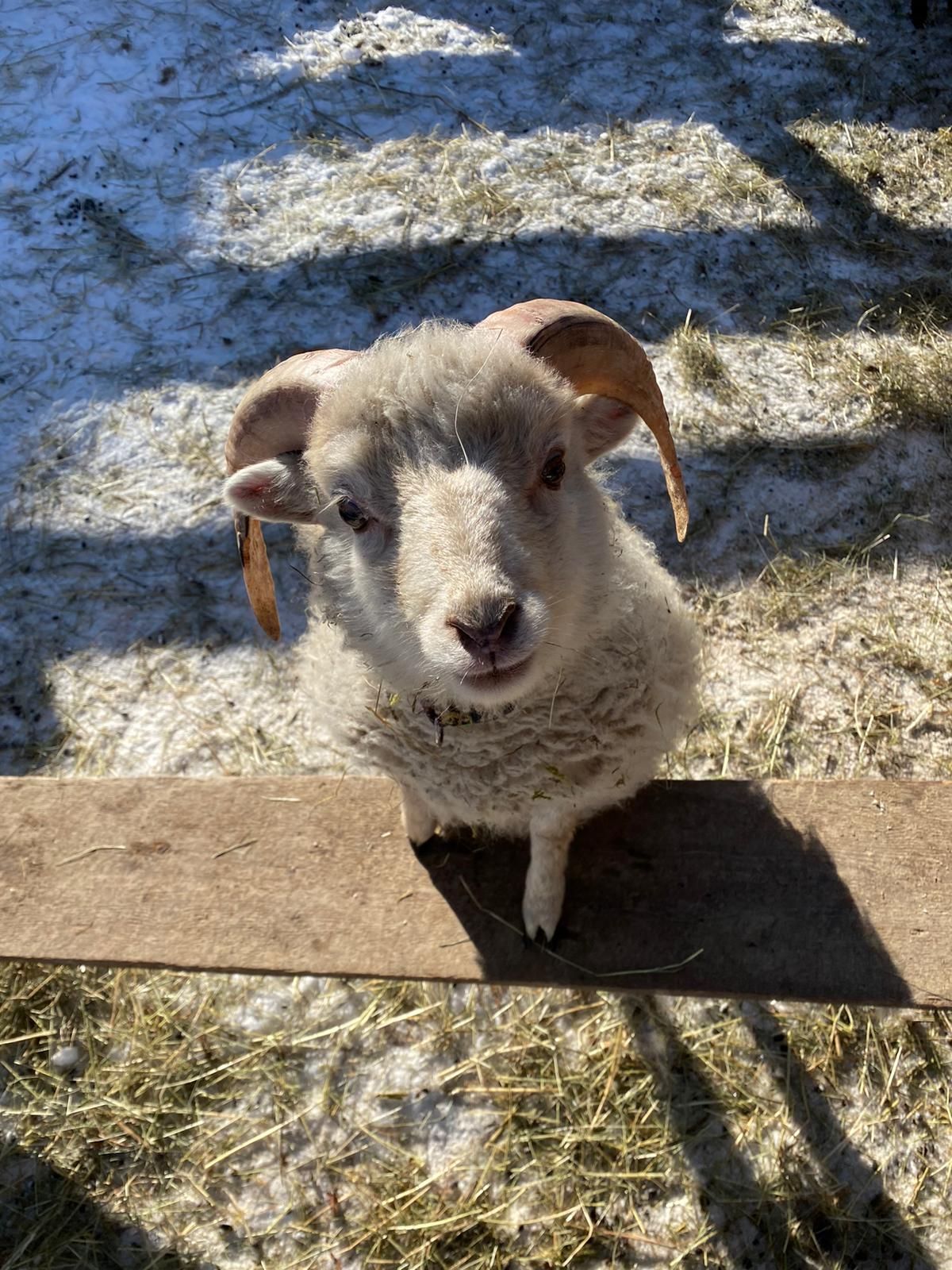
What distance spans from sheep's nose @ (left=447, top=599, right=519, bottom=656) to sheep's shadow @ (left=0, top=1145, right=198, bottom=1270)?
2.15m

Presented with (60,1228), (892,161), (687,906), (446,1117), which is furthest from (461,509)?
(892,161)

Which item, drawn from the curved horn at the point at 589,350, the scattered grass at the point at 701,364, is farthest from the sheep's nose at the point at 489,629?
the scattered grass at the point at 701,364

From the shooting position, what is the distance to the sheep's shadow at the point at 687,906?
6.55 ft

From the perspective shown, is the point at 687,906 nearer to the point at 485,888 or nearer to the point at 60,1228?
the point at 485,888

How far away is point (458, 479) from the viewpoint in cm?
149

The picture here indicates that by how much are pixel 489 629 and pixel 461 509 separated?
0.24 meters

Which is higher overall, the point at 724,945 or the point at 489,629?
the point at 489,629

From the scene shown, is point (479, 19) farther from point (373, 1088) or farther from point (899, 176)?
point (373, 1088)

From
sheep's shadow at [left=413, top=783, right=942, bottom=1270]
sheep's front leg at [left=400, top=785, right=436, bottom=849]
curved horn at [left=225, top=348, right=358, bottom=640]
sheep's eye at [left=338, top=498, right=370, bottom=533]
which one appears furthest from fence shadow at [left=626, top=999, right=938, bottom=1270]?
curved horn at [left=225, top=348, right=358, bottom=640]

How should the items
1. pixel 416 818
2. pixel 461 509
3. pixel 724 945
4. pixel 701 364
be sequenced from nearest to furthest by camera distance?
pixel 461 509, pixel 724 945, pixel 416 818, pixel 701 364

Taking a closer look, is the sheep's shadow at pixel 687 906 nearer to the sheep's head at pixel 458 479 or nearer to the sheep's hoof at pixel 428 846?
the sheep's hoof at pixel 428 846

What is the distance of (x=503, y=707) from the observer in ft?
6.00

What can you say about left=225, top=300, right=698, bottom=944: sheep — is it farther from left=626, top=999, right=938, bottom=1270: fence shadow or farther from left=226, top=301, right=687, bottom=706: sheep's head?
left=626, top=999, right=938, bottom=1270: fence shadow

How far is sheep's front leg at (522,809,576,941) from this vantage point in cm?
201
